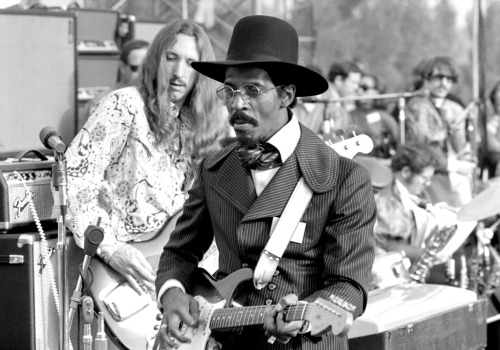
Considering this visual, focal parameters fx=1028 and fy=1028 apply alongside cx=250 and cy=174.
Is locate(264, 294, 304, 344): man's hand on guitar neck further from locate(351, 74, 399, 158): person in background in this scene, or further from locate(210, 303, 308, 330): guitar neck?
locate(351, 74, 399, 158): person in background

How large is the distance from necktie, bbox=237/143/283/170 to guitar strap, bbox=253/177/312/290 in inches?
6.6

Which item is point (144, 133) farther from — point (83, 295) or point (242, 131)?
point (242, 131)

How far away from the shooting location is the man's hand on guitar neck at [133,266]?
4582 millimetres

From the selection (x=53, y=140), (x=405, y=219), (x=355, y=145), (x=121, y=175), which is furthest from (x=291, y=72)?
(x=405, y=219)

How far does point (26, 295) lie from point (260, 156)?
1.82 m

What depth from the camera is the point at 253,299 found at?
3359 mm

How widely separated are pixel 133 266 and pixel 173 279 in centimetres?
121

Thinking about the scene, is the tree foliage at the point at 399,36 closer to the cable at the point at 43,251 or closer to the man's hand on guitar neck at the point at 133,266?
the cable at the point at 43,251

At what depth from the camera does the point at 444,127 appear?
941 centimetres

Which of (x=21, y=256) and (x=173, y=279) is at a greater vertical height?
(x=173, y=279)

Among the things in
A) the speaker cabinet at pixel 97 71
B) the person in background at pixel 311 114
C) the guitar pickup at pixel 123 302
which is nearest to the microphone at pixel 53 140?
the guitar pickup at pixel 123 302

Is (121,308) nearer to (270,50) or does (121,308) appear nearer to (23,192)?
(23,192)

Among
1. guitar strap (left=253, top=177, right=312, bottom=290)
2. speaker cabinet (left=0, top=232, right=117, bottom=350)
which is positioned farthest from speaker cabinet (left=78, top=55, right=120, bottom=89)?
guitar strap (left=253, top=177, right=312, bottom=290)

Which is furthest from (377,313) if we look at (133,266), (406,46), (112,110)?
(406,46)
